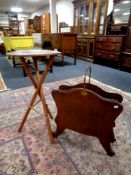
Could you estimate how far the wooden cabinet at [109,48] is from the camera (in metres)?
3.53

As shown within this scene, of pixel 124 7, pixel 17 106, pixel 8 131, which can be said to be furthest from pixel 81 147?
pixel 124 7

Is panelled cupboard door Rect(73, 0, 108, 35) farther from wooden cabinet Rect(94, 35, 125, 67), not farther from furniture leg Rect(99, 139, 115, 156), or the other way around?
furniture leg Rect(99, 139, 115, 156)

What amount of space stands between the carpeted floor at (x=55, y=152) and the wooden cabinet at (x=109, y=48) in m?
2.42

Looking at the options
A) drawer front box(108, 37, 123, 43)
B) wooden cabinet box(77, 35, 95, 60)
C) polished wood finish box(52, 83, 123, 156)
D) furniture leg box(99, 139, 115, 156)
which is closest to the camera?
polished wood finish box(52, 83, 123, 156)

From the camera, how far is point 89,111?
1030 millimetres

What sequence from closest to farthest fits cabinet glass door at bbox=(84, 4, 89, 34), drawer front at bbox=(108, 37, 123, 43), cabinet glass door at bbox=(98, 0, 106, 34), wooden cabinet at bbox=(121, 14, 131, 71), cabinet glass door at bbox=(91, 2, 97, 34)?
wooden cabinet at bbox=(121, 14, 131, 71) → drawer front at bbox=(108, 37, 123, 43) → cabinet glass door at bbox=(98, 0, 106, 34) → cabinet glass door at bbox=(91, 2, 97, 34) → cabinet glass door at bbox=(84, 4, 89, 34)

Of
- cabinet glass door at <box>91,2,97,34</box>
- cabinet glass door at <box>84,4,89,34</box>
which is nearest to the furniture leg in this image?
cabinet glass door at <box>91,2,97,34</box>

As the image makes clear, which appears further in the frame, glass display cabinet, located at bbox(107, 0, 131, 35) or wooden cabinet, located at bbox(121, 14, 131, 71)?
glass display cabinet, located at bbox(107, 0, 131, 35)

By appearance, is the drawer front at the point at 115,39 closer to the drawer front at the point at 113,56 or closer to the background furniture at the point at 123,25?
the background furniture at the point at 123,25

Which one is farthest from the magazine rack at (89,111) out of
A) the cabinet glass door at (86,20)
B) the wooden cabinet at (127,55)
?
the cabinet glass door at (86,20)

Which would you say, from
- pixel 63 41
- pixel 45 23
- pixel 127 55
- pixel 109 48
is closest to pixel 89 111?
pixel 127 55

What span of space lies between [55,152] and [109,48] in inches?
133

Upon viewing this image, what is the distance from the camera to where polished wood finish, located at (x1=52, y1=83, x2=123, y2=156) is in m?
0.96

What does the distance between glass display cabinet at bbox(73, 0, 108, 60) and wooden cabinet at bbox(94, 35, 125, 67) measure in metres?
0.50
